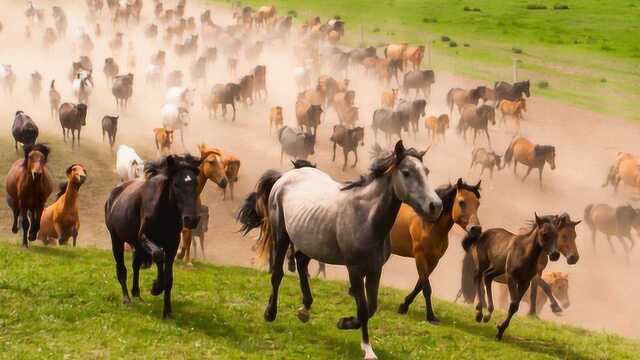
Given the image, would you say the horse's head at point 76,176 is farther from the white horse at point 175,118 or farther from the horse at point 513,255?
the white horse at point 175,118

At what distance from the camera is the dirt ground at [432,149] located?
2462 centimetres

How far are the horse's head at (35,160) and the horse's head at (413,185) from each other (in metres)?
9.45

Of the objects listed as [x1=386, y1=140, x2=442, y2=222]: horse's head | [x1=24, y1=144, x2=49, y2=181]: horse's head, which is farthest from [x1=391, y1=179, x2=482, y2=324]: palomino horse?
[x1=24, y1=144, x2=49, y2=181]: horse's head

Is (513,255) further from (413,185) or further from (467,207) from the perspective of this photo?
(413,185)

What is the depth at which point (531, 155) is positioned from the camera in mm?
34781

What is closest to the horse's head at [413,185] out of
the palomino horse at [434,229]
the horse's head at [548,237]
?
the palomino horse at [434,229]

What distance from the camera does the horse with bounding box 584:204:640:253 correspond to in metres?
27.1

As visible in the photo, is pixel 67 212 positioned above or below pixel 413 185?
below

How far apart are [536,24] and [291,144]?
45.1m

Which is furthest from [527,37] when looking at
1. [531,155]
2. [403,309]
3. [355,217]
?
[355,217]

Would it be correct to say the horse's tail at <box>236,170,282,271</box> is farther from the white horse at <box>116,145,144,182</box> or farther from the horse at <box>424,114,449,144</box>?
the horse at <box>424,114,449,144</box>

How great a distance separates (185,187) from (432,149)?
28.0m

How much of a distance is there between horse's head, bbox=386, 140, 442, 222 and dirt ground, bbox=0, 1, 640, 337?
6144mm

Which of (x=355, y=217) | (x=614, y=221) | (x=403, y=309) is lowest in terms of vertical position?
(x=614, y=221)
